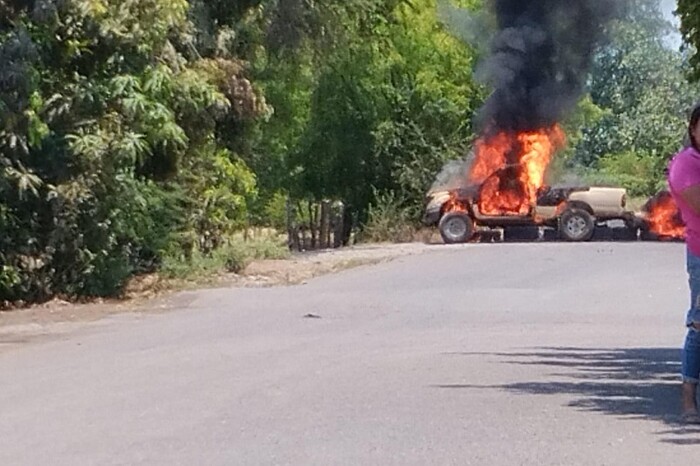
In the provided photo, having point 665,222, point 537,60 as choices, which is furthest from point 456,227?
point 665,222

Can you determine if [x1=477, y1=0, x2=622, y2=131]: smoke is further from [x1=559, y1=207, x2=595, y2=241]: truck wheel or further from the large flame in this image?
[x1=559, y1=207, x2=595, y2=241]: truck wheel

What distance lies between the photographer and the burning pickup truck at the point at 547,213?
34938 mm

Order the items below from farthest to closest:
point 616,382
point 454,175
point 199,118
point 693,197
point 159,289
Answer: point 454,175 → point 159,289 → point 199,118 → point 616,382 → point 693,197

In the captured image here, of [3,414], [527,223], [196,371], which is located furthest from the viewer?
[527,223]

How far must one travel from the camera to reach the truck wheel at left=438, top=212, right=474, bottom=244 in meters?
34.8

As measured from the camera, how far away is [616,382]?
1088 centimetres

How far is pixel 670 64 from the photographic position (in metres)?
59.0

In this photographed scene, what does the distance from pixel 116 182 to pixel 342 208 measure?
20.0 metres

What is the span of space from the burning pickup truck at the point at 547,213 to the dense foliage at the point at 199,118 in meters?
2.79

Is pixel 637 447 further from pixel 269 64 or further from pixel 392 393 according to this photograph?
pixel 269 64

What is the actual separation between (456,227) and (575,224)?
2756 mm

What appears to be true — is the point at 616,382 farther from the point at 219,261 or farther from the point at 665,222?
the point at 665,222

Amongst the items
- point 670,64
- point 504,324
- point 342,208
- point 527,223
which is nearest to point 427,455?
point 504,324

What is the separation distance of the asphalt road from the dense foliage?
76.9 inches
